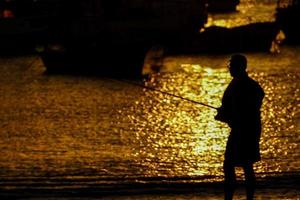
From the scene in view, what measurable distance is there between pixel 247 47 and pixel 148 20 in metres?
4.25

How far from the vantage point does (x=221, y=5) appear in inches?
1858

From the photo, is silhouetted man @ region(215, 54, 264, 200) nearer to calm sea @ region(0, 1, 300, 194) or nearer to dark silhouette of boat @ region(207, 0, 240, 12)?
calm sea @ region(0, 1, 300, 194)

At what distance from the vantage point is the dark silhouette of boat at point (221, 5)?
46.8 meters

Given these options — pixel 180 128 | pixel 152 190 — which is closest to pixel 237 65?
pixel 152 190

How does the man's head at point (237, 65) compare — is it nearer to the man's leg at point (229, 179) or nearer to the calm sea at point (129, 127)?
the man's leg at point (229, 179)

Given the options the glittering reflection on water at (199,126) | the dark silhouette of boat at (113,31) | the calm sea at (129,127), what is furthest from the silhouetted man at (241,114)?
the dark silhouette of boat at (113,31)

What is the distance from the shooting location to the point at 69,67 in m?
26.6

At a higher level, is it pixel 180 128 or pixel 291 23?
pixel 291 23

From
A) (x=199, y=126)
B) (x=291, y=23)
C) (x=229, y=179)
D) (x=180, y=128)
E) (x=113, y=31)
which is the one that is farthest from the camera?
(x=291, y=23)

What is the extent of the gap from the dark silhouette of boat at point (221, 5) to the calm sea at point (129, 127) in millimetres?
18251

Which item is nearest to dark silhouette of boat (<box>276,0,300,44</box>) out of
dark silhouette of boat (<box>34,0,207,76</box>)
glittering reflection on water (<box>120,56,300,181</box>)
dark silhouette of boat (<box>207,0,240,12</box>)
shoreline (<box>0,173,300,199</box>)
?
dark silhouette of boat (<box>34,0,207,76</box>)

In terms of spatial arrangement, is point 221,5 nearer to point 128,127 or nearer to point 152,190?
point 128,127

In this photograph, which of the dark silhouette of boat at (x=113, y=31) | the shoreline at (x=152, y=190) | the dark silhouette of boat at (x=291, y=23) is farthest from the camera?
the dark silhouette of boat at (x=291, y=23)

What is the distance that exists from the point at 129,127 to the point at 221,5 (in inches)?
1187
